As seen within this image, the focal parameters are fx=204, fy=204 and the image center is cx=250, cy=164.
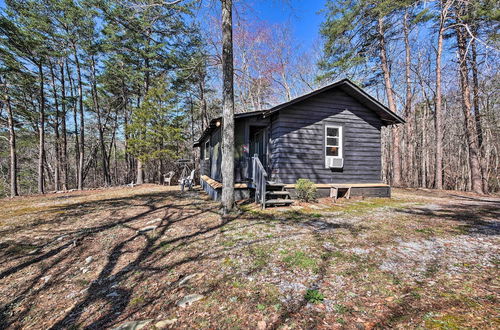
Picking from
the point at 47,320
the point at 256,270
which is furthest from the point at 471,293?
the point at 47,320

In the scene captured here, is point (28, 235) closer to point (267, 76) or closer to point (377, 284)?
point (377, 284)

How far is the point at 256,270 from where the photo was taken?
266 centimetres

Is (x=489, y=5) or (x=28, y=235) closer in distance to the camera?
(x=28, y=235)

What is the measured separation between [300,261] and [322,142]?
19.6ft

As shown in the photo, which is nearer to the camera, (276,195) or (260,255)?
Answer: (260,255)

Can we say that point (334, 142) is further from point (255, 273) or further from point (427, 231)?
point (255, 273)

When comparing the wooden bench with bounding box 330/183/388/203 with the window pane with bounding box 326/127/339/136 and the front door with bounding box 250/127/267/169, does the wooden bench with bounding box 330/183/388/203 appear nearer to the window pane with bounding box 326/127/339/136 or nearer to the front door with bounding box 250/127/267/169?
the window pane with bounding box 326/127/339/136

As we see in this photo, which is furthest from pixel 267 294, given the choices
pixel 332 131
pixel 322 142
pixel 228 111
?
pixel 332 131

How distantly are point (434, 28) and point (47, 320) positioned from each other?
1767 centimetres

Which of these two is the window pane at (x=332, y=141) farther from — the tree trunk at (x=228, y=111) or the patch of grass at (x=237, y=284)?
the patch of grass at (x=237, y=284)

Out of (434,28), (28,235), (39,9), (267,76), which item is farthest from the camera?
(267,76)

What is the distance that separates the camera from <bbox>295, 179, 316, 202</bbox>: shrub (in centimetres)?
698

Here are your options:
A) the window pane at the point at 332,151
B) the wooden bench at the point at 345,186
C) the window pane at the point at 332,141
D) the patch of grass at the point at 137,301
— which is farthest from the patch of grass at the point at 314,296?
the window pane at the point at 332,141

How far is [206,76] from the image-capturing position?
62.9 ft
